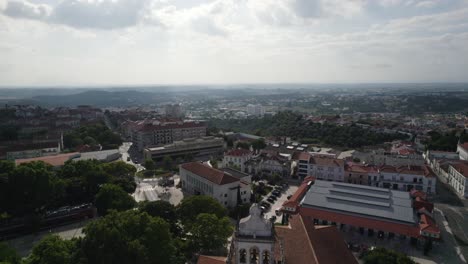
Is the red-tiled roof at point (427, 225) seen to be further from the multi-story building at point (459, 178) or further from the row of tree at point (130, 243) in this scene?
the row of tree at point (130, 243)

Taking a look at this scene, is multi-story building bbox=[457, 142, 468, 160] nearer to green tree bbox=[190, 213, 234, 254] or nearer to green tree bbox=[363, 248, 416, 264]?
green tree bbox=[363, 248, 416, 264]

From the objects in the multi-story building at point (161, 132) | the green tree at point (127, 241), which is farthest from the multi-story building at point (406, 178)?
the multi-story building at point (161, 132)

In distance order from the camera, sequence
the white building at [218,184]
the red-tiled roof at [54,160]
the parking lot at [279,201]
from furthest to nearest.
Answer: the red-tiled roof at [54,160], the white building at [218,184], the parking lot at [279,201]

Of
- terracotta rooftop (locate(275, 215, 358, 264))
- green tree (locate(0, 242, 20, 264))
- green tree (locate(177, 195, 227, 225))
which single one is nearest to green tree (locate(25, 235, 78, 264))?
green tree (locate(0, 242, 20, 264))

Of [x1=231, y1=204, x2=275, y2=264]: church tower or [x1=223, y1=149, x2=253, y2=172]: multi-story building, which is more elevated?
[x1=231, y1=204, x2=275, y2=264]: church tower

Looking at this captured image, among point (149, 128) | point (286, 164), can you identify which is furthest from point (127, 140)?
point (286, 164)

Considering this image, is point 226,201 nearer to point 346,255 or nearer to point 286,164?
point 286,164

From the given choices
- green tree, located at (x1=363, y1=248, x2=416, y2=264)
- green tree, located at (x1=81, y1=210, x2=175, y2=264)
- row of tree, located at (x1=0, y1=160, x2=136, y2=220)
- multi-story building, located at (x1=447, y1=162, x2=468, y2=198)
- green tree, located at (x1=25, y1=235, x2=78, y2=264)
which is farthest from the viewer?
multi-story building, located at (x1=447, y1=162, x2=468, y2=198)
